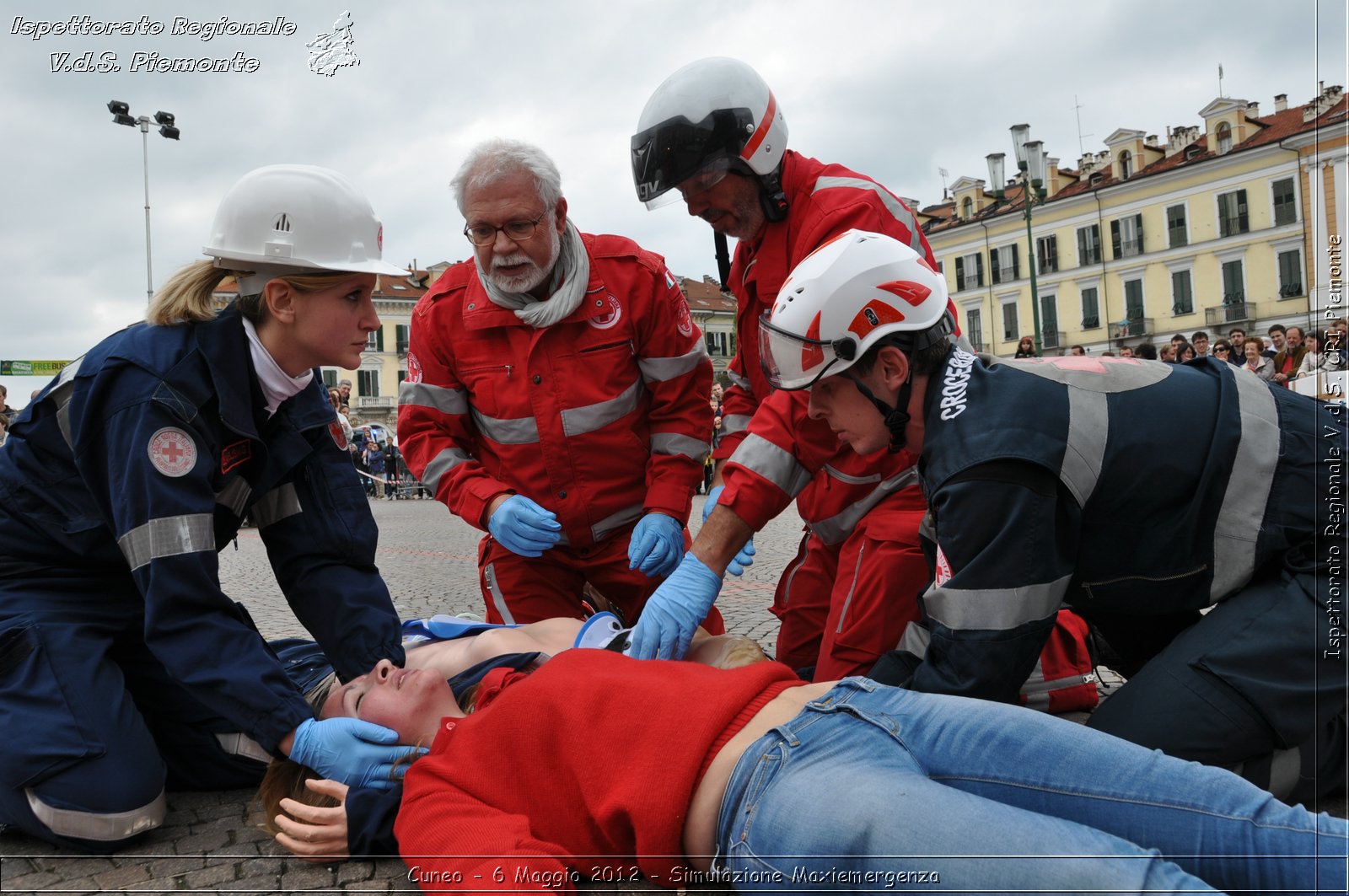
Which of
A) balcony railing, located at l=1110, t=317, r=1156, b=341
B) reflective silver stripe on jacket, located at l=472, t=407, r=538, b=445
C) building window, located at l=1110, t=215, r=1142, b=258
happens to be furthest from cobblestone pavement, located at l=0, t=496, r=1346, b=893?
balcony railing, located at l=1110, t=317, r=1156, b=341

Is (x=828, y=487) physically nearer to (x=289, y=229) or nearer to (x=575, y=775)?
(x=575, y=775)

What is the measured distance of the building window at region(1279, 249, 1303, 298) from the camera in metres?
25.3

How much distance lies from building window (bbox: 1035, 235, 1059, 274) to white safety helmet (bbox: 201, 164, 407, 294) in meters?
42.5

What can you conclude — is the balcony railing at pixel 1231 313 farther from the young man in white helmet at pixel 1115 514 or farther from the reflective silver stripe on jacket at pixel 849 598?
the young man in white helmet at pixel 1115 514

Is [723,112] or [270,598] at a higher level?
[723,112]

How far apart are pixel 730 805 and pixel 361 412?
199 feet

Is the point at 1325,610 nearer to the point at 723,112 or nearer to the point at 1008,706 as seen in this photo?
the point at 1008,706

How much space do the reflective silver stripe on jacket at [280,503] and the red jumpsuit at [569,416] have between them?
713 mm

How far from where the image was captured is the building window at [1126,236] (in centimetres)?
3578

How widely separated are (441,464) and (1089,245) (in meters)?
41.0

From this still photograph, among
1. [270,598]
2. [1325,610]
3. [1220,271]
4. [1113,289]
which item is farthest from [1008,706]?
[1113,289]

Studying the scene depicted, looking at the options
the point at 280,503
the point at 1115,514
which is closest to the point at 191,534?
the point at 280,503

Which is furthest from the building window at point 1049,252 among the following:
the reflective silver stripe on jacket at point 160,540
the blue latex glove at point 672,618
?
the reflective silver stripe on jacket at point 160,540

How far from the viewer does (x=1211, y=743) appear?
2.40 metres
